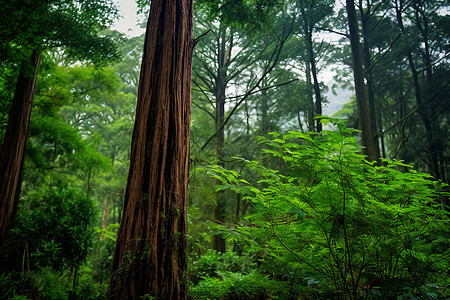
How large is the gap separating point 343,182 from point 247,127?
31.9 feet

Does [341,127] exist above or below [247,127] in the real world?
below

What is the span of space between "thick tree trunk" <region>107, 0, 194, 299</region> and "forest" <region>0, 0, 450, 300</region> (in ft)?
0.03

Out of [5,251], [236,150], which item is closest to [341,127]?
[5,251]

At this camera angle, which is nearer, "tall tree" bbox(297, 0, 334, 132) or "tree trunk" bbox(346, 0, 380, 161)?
"tree trunk" bbox(346, 0, 380, 161)

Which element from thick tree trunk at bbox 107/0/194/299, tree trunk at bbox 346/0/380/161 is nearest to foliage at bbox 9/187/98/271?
thick tree trunk at bbox 107/0/194/299

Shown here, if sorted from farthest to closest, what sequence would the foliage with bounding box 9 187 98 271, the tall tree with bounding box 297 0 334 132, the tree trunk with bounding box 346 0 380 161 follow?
the tall tree with bounding box 297 0 334 132 → the tree trunk with bounding box 346 0 380 161 → the foliage with bounding box 9 187 98 271

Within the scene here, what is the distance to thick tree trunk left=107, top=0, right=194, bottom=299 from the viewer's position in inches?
62.4

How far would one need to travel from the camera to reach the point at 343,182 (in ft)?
5.37

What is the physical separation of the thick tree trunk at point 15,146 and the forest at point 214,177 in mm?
28

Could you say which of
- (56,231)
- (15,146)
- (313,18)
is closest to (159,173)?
(56,231)

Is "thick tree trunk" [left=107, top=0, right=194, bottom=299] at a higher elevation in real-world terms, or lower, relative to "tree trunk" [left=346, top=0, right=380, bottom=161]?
lower

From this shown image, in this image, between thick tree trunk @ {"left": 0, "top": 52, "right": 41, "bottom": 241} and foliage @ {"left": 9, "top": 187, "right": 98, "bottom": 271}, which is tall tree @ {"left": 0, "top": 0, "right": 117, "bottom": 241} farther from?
foliage @ {"left": 9, "top": 187, "right": 98, "bottom": 271}

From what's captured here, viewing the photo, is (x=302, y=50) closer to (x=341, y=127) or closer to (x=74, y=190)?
(x=341, y=127)

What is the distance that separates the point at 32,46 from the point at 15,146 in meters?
1.91
